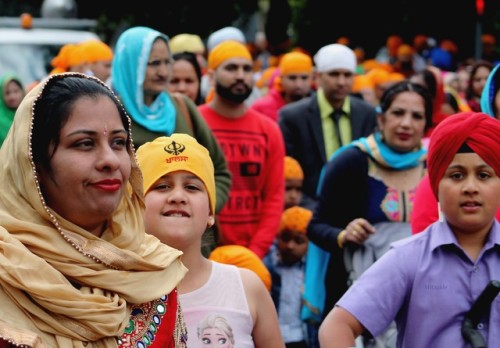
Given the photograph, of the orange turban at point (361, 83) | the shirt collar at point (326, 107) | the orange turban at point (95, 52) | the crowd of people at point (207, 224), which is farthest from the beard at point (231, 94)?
the orange turban at point (361, 83)

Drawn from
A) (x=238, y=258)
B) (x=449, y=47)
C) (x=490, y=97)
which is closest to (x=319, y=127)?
(x=238, y=258)

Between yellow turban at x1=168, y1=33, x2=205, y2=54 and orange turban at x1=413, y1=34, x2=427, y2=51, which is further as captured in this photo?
orange turban at x1=413, y1=34, x2=427, y2=51

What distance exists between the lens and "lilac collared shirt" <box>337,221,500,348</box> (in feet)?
13.8

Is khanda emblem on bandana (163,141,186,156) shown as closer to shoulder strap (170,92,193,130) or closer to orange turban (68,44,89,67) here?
shoulder strap (170,92,193,130)

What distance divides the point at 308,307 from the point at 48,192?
3978 millimetres

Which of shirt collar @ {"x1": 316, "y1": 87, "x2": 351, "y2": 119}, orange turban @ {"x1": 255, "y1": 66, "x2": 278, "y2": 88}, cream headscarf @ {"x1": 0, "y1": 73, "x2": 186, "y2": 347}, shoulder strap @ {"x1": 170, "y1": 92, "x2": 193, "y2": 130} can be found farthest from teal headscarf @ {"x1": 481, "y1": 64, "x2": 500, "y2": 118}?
orange turban @ {"x1": 255, "y1": 66, "x2": 278, "y2": 88}

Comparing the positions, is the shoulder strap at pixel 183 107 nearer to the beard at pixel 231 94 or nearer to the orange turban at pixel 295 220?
the beard at pixel 231 94

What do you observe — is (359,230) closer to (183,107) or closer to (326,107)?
(183,107)

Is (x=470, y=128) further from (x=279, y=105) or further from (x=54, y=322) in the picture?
(x=279, y=105)

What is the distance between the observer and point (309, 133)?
9195 mm

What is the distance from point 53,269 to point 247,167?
15.2ft

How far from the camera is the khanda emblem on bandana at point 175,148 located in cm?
468

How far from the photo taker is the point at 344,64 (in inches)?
400

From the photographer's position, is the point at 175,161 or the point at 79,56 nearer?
the point at 175,161
